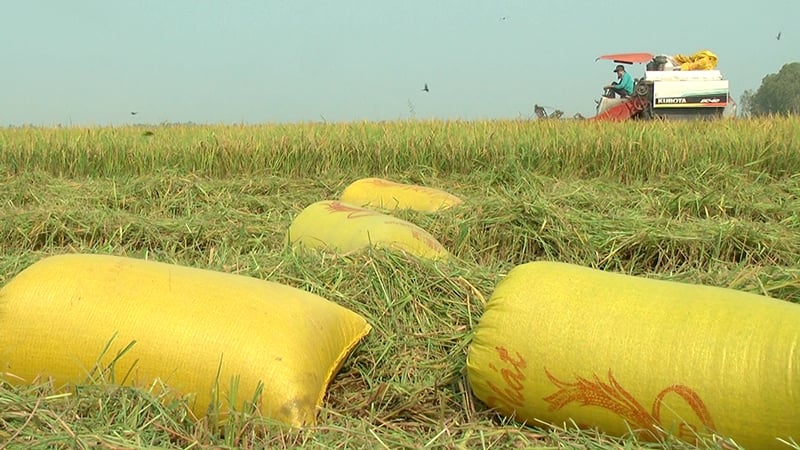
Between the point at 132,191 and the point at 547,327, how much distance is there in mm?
5474

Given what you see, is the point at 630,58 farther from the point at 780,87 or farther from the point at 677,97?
the point at 780,87

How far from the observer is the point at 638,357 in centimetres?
193

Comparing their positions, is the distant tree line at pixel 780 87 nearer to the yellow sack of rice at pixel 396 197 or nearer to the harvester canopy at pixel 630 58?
the harvester canopy at pixel 630 58

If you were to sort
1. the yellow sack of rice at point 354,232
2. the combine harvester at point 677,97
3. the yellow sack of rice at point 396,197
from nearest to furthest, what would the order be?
the yellow sack of rice at point 354,232
the yellow sack of rice at point 396,197
the combine harvester at point 677,97

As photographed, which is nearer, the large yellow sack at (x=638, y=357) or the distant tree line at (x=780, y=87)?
the large yellow sack at (x=638, y=357)

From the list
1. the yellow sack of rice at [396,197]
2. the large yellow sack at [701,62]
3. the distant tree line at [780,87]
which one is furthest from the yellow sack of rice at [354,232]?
the distant tree line at [780,87]

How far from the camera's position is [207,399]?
2010 millimetres

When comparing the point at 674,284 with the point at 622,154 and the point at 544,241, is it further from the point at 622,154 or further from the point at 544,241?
the point at 622,154

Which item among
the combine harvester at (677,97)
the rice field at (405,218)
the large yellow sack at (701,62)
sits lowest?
the rice field at (405,218)

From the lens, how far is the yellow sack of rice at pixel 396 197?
16.6 feet

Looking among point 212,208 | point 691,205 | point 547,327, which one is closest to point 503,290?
point 547,327

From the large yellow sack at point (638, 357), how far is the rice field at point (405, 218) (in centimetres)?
8

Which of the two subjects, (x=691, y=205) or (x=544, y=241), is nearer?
(x=544, y=241)

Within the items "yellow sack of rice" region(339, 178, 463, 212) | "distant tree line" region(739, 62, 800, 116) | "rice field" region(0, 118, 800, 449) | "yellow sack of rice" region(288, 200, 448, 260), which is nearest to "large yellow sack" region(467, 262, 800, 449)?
"rice field" region(0, 118, 800, 449)
